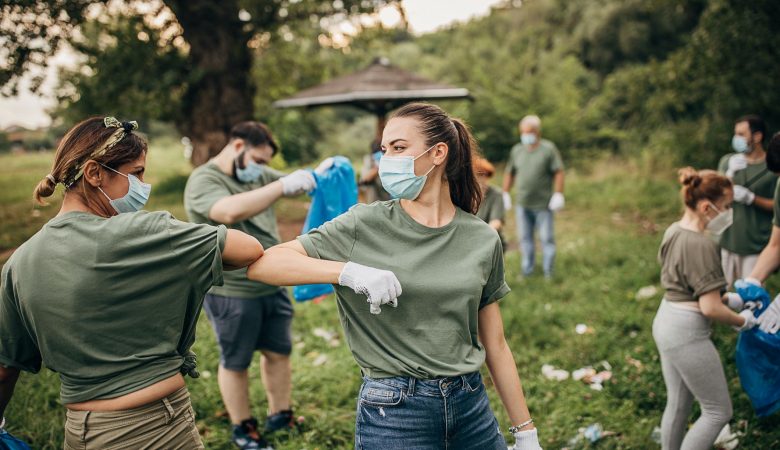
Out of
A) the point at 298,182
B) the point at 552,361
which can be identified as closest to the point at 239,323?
the point at 298,182

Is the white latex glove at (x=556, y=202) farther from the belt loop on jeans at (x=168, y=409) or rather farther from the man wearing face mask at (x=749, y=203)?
the belt loop on jeans at (x=168, y=409)

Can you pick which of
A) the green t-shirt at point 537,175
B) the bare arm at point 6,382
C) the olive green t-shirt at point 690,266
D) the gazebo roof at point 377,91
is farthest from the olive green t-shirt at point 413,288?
the gazebo roof at point 377,91

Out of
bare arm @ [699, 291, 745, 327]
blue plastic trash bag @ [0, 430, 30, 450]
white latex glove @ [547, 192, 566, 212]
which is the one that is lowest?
white latex glove @ [547, 192, 566, 212]

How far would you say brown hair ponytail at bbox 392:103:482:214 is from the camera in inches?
82.7

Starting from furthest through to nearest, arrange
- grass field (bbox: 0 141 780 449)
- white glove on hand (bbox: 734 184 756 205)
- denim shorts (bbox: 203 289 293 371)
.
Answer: white glove on hand (bbox: 734 184 756 205) < grass field (bbox: 0 141 780 449) < denim shorts (bbox: 203 289 293 371)

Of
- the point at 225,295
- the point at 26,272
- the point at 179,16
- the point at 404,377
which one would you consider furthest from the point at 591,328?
the point at 179,16

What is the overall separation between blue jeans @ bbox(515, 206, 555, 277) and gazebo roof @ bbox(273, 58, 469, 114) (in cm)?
273

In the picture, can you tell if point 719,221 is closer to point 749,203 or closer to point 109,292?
point 749,203

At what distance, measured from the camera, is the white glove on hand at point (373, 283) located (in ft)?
5.95

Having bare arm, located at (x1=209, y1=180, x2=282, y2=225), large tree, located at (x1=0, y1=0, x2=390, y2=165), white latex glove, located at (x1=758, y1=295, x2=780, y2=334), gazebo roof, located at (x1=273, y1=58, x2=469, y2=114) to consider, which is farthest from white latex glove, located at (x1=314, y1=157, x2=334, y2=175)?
large tree, located at (x1=0, y1=0, x2=390, y2=165)

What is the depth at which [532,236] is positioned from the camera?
7344 millimetres

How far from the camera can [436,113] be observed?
83.3 inches

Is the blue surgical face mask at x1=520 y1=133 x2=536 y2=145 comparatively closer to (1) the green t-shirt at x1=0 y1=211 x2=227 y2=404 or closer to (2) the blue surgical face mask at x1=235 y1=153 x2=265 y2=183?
(2) the blue surgical face mask at x1=235 y1=153 x2=265 y2=183

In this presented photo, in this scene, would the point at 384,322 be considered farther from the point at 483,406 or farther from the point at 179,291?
the point at 179,291
